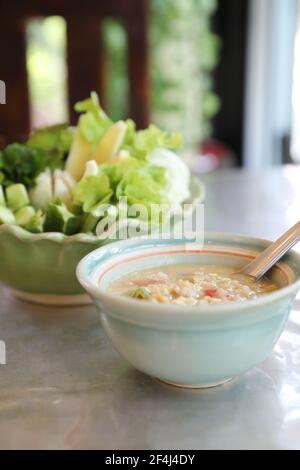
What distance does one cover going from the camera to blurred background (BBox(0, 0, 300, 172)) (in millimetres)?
3037

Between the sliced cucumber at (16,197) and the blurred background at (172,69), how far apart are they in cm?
226

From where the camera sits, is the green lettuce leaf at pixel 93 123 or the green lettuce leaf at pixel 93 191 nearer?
the green lettuce leaf at pixel 93 191

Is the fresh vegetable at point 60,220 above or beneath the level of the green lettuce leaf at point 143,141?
beneath

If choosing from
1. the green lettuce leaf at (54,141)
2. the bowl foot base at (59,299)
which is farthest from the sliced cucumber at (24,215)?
the green lettuce leaf at (54,141)

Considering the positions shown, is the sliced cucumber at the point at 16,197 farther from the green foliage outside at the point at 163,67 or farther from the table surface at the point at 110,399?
the green foliage outside at the point at 163,67

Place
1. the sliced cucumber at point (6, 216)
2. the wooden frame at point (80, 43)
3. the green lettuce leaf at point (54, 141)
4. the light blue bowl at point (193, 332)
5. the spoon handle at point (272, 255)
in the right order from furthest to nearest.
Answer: the wooden frame at point (80, 43) < the green lettuce leaf at point (54, 141) < the sliced cucumber at point (6, 216) < the spoon handle at point (272, 255) < the light blue bowl at point (193, 332)

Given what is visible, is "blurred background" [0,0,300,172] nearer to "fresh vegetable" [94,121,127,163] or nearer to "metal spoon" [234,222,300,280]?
"fresh vegetable" [94,121,127,163]

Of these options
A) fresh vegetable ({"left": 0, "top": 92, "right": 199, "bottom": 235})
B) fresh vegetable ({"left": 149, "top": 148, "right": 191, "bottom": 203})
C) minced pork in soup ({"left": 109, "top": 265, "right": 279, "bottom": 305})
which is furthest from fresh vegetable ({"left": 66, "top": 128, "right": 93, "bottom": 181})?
minced pork in soup ({"left": 109, "top": 265, "right": 279, "bottom": 305})

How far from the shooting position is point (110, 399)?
65cm

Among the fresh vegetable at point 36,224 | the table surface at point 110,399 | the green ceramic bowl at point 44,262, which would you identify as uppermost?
the fresh vegetable at point 36,224

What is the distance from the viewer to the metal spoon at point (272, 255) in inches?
28.1

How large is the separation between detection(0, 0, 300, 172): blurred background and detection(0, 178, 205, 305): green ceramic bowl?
7.69 ft

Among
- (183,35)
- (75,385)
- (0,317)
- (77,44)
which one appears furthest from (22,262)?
(183,35)

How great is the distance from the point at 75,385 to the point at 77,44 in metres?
2.62
